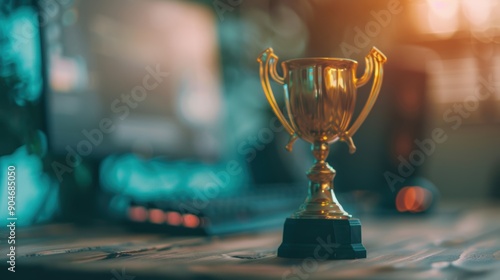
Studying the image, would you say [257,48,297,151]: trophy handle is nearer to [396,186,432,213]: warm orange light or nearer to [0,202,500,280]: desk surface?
[0,202,500,280]: desk surface

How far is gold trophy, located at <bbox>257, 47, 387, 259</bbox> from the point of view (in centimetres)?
124

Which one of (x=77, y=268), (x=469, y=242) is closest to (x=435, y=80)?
(x=469, y=242)

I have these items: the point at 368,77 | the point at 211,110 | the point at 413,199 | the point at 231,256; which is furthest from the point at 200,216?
the point at 413,199

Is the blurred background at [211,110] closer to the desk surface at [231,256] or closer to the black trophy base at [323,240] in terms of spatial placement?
the desk surface at [231,256]

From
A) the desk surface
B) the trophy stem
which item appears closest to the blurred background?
the desk surface

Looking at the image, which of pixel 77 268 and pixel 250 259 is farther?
pixel 250 259

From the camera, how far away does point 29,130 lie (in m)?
1.89

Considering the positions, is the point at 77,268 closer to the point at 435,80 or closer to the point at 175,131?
the point at 175,131

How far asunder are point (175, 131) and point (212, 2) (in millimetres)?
576

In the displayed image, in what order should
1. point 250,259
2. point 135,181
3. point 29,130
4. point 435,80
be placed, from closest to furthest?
1. point 250,259
2. point 29,130
3. point 135,181
4. point 435,80

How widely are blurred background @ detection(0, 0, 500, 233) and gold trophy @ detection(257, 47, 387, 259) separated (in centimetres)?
50

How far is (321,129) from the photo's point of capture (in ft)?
4.24

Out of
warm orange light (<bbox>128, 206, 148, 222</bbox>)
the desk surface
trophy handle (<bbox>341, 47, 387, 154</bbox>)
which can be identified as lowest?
the desk surface

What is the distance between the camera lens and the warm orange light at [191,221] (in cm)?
176
